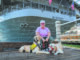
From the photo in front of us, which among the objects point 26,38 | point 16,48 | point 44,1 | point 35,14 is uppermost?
point 44,1

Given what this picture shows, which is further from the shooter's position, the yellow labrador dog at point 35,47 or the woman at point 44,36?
the yellow labrador dog at point 35,47

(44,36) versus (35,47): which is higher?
(44,36)

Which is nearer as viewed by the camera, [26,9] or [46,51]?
[46,51]

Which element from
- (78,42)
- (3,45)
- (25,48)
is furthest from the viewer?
(78,42)

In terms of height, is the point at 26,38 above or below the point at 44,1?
below

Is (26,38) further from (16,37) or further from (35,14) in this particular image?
(35,14)

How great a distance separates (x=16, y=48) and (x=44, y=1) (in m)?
16.7

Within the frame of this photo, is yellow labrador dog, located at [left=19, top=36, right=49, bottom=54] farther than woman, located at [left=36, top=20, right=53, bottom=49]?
Yes

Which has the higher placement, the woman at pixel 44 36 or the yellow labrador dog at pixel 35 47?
the woman at pixel 44 36

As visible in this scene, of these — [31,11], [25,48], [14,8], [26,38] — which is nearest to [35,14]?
[31,11]

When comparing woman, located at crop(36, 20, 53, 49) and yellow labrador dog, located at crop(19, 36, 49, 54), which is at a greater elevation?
woman, located at crop(36, 20, 53, 49)

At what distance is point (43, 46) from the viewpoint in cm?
470

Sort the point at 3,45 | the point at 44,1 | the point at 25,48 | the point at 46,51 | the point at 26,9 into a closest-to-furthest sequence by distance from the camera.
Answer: the point at 46,51 < the point at 25,48 < the point at 3,45 < the point at 26,9 < the point at 44,1

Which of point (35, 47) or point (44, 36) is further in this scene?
point (35, 47)
